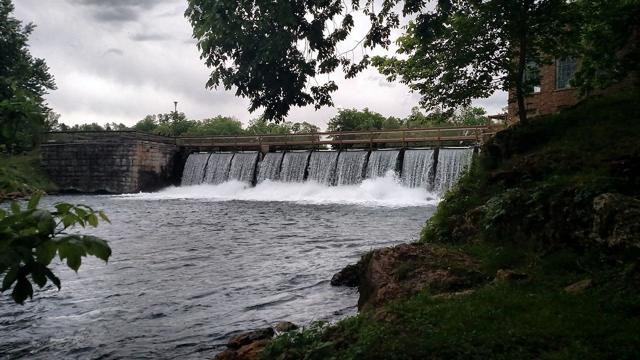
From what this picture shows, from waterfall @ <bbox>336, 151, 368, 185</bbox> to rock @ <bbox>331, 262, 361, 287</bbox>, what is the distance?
78.9 feet

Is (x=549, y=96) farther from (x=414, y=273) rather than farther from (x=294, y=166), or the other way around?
(x=294, y=166)

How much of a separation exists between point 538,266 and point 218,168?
38.3 m

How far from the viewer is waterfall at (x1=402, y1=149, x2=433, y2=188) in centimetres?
3188

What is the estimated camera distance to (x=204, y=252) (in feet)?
48.0

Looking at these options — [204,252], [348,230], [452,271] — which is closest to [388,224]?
[348,230]

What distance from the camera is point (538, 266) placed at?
6332 millimetres

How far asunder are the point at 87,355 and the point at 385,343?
15.6 feet

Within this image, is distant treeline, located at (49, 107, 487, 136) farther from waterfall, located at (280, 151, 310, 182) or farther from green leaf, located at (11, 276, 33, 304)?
green leaf, located at (11, 276, 33, 304)

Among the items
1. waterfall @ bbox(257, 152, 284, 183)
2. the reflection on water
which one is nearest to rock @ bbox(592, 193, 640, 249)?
the reflection on water

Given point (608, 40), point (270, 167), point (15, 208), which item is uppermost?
point (608, 40)

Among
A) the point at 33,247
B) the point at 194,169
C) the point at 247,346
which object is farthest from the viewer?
the point at 194,169

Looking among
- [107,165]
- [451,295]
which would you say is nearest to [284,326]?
[451,295]

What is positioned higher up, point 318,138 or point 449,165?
point 318,138

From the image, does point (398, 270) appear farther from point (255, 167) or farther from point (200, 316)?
point (255, 167)
